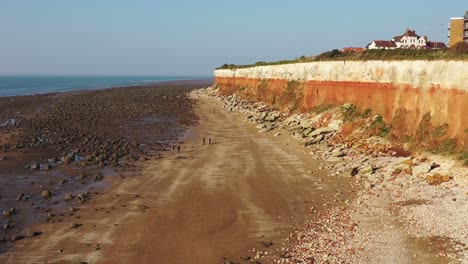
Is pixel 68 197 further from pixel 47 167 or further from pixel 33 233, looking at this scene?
pixel 47 167

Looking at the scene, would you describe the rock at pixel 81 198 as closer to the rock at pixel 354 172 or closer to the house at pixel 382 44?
the rock at pixel 354 172

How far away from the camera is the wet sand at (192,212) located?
43.2 ft

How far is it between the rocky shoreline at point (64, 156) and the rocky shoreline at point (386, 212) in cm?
957

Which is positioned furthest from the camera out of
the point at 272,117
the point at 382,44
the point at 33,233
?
the point at 382,44

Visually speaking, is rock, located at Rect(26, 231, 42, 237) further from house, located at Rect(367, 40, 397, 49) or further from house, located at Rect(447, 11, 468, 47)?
house, located at Rect(367, 40, 397, 49)

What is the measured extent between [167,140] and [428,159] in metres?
21.3

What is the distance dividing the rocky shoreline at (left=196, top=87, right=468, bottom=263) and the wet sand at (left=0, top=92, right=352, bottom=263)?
956 mm

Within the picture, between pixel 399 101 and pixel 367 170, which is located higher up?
pixel 399 101

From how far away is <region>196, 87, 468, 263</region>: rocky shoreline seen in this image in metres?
12.2

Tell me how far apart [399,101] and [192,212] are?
16938mm

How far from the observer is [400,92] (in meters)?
26.5

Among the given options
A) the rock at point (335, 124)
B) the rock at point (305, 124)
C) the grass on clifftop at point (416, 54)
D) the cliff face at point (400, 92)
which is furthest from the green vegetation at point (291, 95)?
the rock at point (335, 124)

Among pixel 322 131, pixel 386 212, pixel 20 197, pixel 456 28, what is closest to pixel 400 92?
pixel 322 131

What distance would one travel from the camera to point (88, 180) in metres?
21.9
